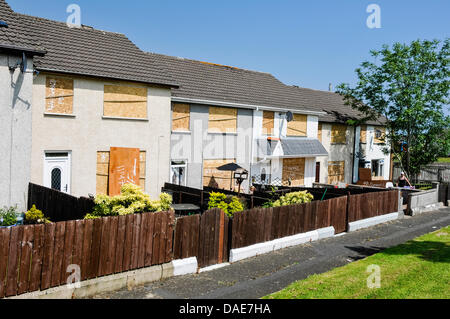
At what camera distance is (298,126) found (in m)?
26.9

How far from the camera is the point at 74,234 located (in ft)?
25.3

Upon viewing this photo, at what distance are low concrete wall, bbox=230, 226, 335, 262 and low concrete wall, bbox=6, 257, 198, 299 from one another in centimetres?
158

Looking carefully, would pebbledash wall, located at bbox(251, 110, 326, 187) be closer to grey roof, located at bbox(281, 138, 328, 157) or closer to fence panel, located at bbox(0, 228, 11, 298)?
grey roof, located at bbox(281, 138, 328, 157)

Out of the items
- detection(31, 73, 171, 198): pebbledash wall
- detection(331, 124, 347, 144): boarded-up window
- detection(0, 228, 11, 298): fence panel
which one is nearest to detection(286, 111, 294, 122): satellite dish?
detection(331, 124, 347, 144): boarded-up window

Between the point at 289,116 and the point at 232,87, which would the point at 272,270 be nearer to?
the point at 232,87

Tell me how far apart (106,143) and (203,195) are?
4724mm

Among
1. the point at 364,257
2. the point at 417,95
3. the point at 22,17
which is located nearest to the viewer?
the point at 364,257

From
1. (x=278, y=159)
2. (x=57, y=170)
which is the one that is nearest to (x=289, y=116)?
(x=278, y=159)

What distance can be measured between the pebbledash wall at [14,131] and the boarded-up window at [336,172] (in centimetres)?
2325

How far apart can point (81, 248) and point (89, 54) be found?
36.8 ft

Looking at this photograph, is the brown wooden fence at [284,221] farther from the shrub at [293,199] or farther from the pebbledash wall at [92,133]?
the pebbledash wall at [92,133]

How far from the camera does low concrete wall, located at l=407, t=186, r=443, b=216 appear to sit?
1934 centimetres
